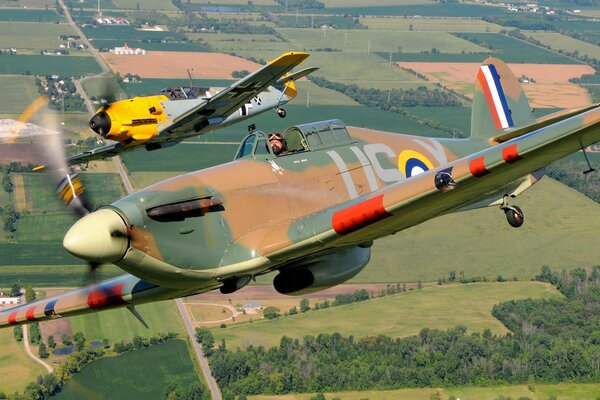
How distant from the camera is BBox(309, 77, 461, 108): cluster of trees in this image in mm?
133500

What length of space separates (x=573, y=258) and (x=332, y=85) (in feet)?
208

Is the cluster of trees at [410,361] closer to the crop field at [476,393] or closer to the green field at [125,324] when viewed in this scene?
the crop field at [476,393]

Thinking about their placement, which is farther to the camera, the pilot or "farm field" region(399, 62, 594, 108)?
"farm field" region(399, 62, 594, 108)

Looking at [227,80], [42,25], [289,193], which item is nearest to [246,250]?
[289,193]

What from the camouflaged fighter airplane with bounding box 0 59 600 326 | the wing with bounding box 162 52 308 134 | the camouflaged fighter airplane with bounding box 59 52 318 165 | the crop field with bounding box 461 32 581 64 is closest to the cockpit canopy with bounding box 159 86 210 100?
the camouflaged fighter airplane with bounding box 59 52 318 165

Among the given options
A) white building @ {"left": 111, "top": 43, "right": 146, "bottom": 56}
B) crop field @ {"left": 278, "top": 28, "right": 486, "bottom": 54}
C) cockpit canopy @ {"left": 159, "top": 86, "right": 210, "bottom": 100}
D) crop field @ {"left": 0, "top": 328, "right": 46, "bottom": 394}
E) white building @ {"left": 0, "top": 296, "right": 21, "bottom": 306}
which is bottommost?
crop field @ {"left": 0, "top": 328, "right": 46, "bottom": 394}

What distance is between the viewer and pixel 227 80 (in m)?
136

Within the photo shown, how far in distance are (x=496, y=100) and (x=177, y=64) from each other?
119 meters

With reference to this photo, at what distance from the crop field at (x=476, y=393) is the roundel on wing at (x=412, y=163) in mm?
35769

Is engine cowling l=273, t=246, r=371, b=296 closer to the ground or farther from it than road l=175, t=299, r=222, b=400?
farther from it

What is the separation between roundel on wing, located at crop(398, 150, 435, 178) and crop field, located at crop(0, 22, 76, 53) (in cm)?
13968

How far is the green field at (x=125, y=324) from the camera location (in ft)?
219

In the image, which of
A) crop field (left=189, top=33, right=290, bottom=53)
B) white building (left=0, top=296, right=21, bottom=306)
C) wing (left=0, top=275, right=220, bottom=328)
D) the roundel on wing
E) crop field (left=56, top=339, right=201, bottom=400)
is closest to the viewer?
wing (left=0, top=275, right=220, bottom=328)

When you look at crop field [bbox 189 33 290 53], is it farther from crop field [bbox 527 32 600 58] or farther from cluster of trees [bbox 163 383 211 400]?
cluster of trees [bbox 163 383 211 400]
